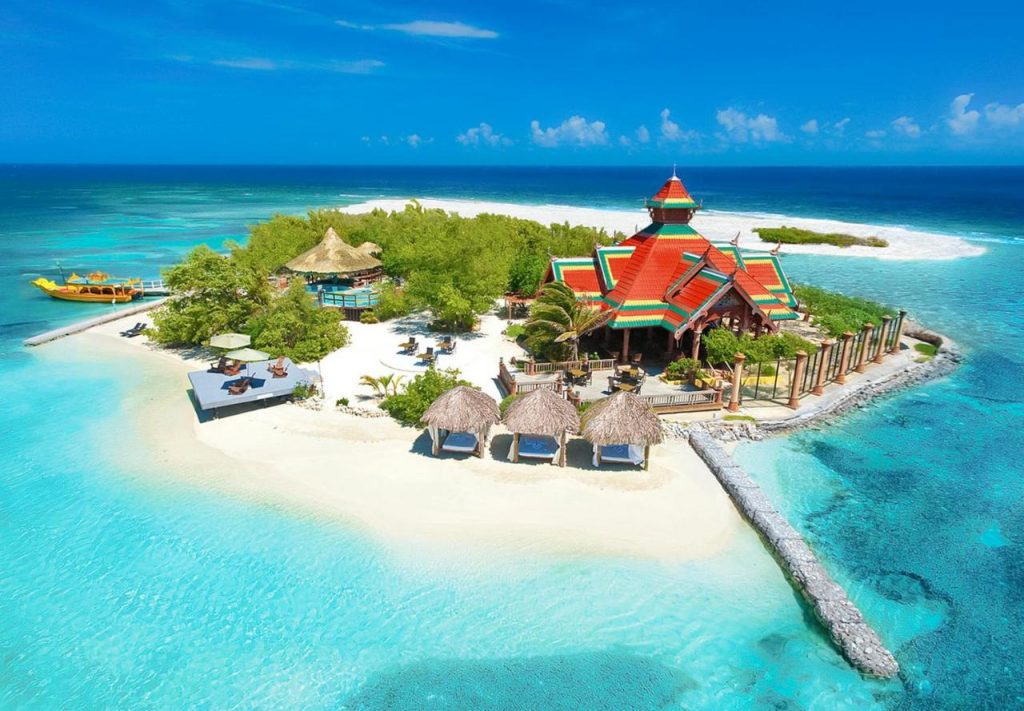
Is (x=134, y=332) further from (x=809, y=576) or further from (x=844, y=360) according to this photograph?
(x=844, y=360)

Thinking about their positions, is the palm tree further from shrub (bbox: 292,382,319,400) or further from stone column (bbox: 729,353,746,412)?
shrub (bbox: 292,382,319,400)

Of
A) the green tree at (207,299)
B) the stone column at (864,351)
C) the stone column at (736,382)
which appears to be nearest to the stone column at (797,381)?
the stone column at (736,382)

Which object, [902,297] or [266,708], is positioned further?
[902,297]

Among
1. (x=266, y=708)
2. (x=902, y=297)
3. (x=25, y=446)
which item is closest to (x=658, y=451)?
(x=266, y=708)

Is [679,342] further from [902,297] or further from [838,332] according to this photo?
[902,297]

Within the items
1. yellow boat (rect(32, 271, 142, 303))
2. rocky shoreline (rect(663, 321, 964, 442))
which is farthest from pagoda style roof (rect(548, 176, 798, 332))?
yellow boat (rect(32, 271, 142, 303))

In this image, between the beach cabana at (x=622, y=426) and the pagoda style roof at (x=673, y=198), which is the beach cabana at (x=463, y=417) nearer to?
the beach cabana at (x=622, y=426)
